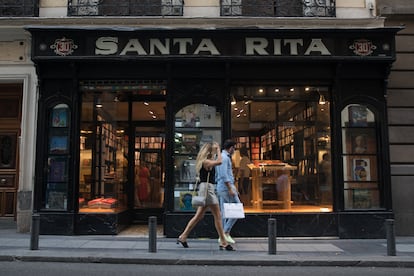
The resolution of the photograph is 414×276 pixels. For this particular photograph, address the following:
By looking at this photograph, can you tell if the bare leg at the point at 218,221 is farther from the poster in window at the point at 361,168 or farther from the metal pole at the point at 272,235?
the poster in window at the point at 361,168

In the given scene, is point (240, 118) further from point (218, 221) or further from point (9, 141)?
point (9, 141)

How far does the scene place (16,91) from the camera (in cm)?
1334

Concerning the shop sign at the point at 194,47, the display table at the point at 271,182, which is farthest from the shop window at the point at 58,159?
the display table at the point at 271,182

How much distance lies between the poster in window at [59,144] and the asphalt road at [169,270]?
3520mm

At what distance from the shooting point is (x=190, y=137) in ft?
36.8

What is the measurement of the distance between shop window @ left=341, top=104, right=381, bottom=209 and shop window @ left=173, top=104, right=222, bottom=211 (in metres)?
3.18

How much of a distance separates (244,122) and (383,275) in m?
5.36

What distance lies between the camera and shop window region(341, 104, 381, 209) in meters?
11.1

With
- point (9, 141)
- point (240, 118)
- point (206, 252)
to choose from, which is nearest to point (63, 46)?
point (9, 141)

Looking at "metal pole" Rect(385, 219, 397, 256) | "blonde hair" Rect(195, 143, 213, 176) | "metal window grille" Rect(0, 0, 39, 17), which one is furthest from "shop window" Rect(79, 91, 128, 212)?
"metal pole" Rect(385, 219, 397, 256)

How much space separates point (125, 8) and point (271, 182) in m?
5.77

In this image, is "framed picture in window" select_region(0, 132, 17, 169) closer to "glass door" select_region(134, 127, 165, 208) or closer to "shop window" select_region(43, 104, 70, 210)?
"shop window" select_region(43, 104, 70, 210)

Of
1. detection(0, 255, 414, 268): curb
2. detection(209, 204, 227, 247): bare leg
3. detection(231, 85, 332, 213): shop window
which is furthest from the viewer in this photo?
detection(231, 85, 332, 213): shop window

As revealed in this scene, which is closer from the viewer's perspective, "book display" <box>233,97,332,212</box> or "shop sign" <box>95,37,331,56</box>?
"shop sign" <box>95,37,331,56</box>
